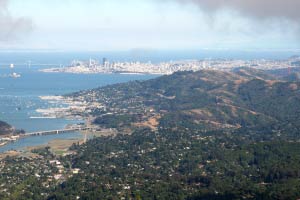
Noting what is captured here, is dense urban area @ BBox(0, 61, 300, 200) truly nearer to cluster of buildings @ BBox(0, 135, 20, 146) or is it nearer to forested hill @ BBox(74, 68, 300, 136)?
forested hill @ BBox(74, 68, 300, 136)

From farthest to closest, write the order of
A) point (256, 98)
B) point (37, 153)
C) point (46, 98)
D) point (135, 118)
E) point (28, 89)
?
1. point (28, 89)
2. point (46, 98)
3. point (256, 98)
4. point (135, 118)
5. point (37, 153)

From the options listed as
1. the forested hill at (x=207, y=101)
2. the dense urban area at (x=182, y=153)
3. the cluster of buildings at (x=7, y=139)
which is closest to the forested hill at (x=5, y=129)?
the dense urban area at (x=182, y=153)

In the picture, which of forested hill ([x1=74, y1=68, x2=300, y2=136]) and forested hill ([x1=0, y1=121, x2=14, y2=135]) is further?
forested hill ([x1=74, y1=68, x2=300, y2=136])

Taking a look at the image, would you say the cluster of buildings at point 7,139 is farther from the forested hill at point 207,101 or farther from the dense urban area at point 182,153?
the forested hill at point 207,101

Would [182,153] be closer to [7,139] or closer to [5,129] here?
[7,139]

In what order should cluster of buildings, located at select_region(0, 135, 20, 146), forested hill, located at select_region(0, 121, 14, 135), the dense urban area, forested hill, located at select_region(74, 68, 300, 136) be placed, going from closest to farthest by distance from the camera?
the dense urban area, cluster of buildings, located at select_region(0, 135, 20, 146), forested hill, located at select_region(0, 121, 14, 135), forested hill, located at select_region(74, 68, 300, 136)

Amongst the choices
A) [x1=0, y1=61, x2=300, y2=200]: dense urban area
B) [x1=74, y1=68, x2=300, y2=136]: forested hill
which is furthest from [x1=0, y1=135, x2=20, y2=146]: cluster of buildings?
[x1=74, y1=68, x2=300, y2=136]: forested hill

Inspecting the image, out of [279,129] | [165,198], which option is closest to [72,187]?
[165,198]

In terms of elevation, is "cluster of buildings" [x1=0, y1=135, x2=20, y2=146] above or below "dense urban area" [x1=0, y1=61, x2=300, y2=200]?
below

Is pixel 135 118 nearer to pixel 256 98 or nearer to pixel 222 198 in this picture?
pixel 256 98
